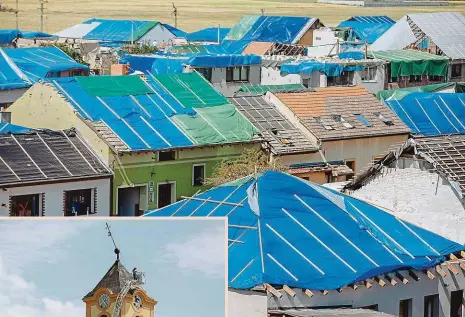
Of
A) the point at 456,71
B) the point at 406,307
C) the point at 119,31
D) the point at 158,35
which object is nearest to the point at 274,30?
the point at 158,35

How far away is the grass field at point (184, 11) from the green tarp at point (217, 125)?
84.1 metres

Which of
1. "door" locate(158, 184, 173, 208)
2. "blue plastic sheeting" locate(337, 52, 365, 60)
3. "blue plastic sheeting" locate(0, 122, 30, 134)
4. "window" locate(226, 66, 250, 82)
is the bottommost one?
"door" locate(158, 184, 173, 208)

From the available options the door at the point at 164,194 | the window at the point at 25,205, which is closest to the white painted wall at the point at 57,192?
the window at the point at 25,205

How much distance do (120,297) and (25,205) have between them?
22680 mm

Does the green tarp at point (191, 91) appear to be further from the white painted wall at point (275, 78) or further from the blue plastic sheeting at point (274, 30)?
the blue plastic sheeting at point (274, 30)

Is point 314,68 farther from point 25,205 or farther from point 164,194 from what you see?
point 25,205

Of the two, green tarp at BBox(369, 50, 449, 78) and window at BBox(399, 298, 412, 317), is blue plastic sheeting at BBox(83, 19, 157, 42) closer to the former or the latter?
green tarp at BBox(369, 50, 449, 78)

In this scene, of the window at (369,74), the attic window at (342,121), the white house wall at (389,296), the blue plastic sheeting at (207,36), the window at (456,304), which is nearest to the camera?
the white house wall at (389,296)

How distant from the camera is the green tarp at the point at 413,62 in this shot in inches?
2751

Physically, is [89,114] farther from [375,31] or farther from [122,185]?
[375,31]

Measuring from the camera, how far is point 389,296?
28.6 meters

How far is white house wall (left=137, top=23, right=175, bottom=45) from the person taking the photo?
9118 cm

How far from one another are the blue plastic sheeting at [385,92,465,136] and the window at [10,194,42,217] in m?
15.2

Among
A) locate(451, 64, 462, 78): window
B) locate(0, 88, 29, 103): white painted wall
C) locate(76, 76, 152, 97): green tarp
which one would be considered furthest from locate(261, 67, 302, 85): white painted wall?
locate(76, 76, 152, 97): green tarp
